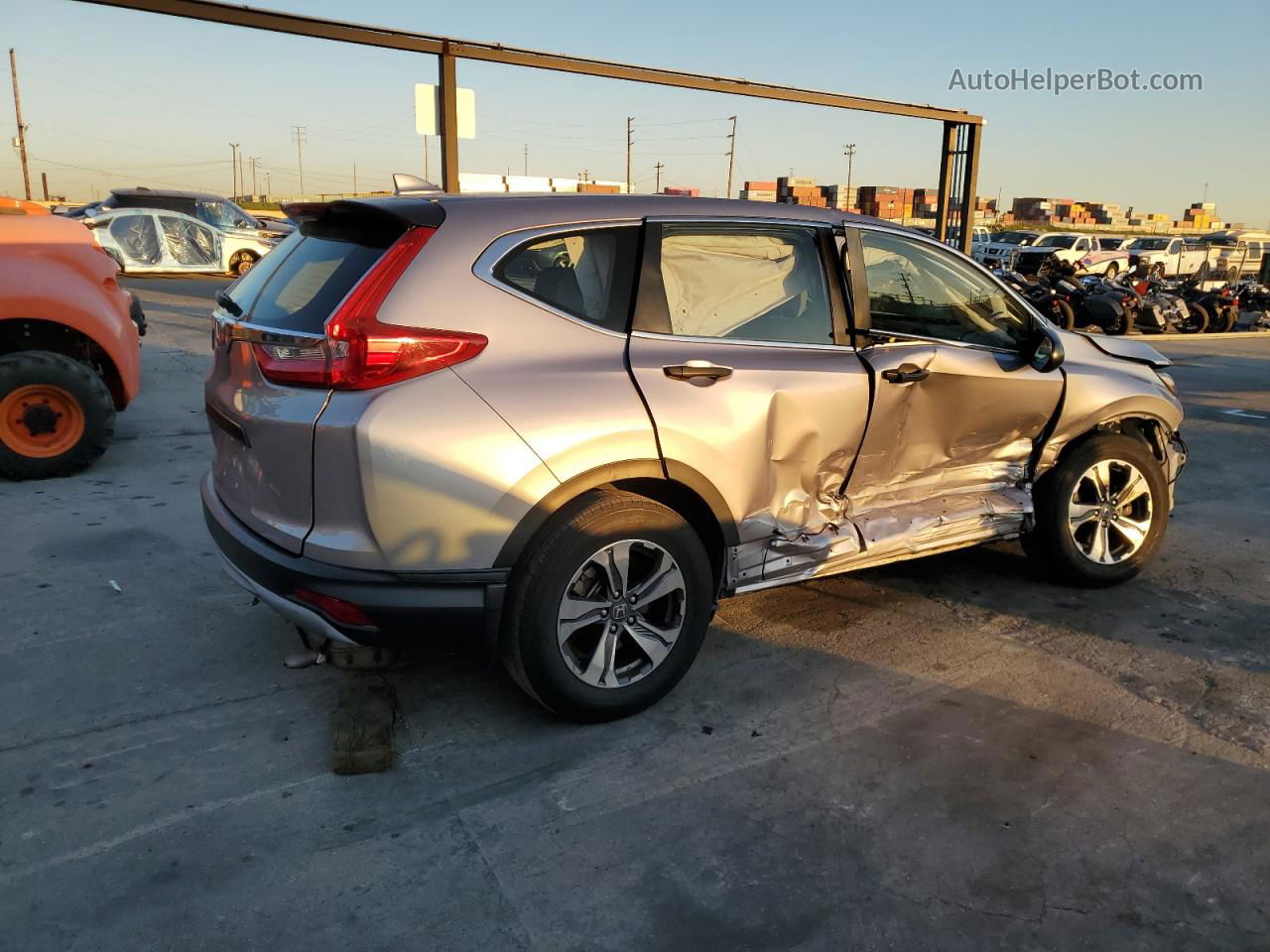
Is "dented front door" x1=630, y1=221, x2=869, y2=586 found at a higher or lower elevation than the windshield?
lower

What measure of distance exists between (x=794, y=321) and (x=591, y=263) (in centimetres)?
92

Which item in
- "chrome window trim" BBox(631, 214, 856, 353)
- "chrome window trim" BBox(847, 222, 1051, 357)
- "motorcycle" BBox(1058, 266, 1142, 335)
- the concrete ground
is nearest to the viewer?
the concrete ground

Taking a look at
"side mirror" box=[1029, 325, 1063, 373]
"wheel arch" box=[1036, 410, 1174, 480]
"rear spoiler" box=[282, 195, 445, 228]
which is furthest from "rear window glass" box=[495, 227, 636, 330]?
"wheel arch" box=[1036, 410, 1174, 480]

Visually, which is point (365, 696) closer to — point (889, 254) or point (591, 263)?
point (591, 263)

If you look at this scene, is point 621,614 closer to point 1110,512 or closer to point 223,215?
point 1110,512

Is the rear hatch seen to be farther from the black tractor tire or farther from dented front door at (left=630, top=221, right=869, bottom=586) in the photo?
the black tractor tire

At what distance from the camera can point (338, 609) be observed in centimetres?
289

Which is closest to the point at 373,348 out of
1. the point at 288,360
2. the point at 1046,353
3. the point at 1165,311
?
the point at 288,360

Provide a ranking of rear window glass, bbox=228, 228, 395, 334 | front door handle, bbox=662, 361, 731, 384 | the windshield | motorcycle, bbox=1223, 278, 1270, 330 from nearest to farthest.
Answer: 1. rear window glass, bbox=228, 228, 395, 334
2. front door handle, bbox=662, 361, 731, 384
3. the windshield
4. motorcycle, bbox=1223, 278, 1270, 330

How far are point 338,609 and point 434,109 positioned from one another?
19.8ft

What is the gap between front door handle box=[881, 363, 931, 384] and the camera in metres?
3.82

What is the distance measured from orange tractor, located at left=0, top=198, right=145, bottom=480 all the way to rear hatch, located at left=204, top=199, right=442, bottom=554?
10.8 feet

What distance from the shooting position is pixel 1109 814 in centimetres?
286

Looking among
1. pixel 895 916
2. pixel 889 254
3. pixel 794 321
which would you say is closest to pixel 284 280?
pixel 794 321
